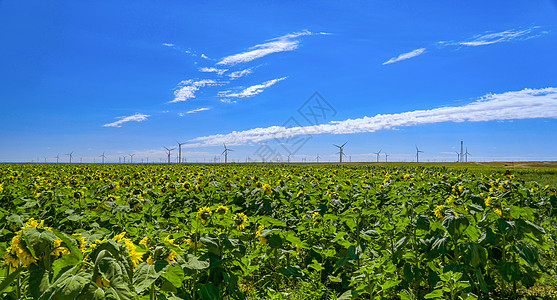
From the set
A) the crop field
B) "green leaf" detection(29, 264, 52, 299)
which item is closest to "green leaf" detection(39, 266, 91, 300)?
the crop field

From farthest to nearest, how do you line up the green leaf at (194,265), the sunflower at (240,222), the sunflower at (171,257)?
1. the sunflower at (240,222)
2. the green leaf at (194,265)
3. the sunflower at (171,257)

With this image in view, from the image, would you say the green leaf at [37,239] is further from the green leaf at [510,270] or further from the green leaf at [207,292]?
the green leaf at [510,270]

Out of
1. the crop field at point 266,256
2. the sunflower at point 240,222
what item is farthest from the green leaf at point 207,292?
the sunflower at point 240,222

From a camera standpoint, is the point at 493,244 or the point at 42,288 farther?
the point at 493,244

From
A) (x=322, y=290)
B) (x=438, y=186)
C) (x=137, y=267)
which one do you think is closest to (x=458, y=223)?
(x=322, y=290)

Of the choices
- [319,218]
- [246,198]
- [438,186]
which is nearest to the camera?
[319,218]

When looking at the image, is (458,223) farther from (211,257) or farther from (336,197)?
(336,197)

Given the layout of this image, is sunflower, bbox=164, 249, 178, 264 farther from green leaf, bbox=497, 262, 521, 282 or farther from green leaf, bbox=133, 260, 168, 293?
green leaf, bbox=497, 262, 521, 282

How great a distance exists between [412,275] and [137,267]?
3266mm

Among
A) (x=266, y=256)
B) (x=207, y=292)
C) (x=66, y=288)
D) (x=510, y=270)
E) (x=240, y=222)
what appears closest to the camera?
(x=66, y=288)

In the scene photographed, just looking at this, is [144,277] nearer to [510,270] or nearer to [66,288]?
[66,288]

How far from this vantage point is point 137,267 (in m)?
2.28

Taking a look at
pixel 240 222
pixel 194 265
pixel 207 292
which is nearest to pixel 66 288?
pixel 194 265

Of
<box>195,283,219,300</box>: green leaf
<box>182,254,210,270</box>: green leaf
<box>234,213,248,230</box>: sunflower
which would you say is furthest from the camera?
<box>234,213,248,230</box>: sunflower
